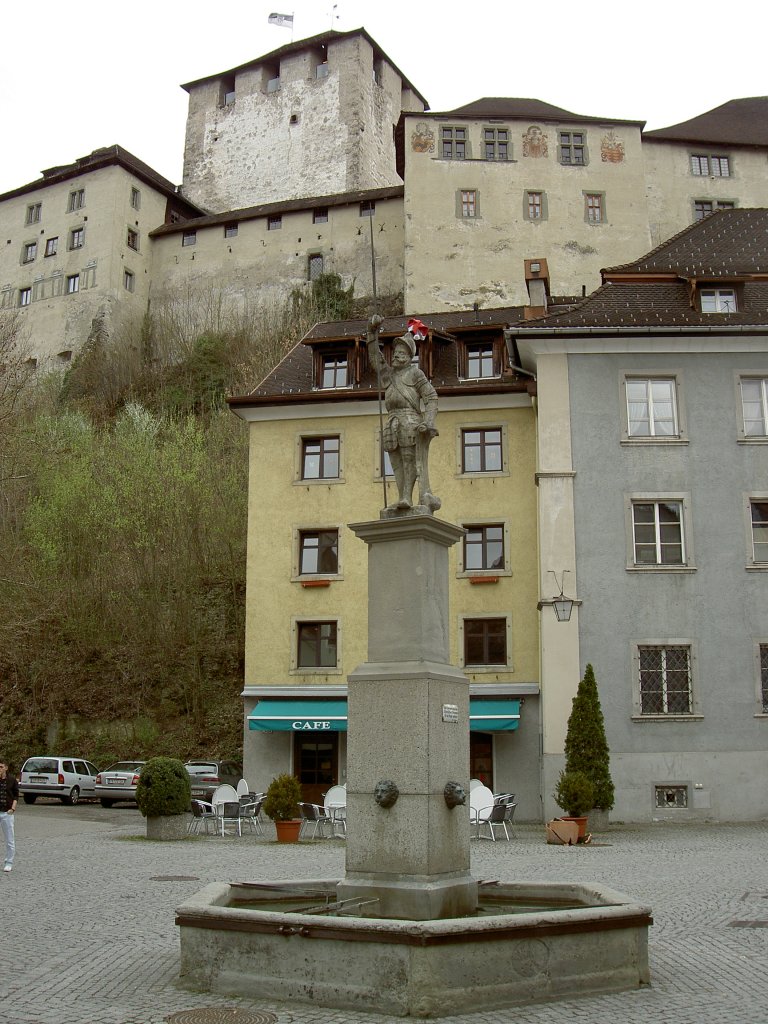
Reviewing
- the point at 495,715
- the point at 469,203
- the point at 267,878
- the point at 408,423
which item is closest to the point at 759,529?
the point at 495,715

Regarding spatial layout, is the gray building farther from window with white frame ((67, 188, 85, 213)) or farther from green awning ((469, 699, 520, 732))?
window with white frame ((67, 188, 85, 213))

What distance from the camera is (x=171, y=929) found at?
33.1 feet

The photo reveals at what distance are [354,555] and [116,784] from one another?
29.9ft

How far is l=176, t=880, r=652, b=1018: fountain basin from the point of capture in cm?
695

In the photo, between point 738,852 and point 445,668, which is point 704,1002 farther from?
point 738,852

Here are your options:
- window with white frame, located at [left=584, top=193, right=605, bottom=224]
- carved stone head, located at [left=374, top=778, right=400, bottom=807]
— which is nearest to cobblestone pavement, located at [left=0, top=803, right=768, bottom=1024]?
carved stone head, located at [left=374, top=778, right=400, bottom=807]

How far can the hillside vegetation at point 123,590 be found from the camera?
3462 centimetres

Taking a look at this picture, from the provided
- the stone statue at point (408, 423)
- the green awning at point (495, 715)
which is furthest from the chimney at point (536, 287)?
the stone statue at point (408, 423)

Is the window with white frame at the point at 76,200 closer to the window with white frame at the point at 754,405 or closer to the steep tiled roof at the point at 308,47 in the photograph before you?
the steep tiled roof at the point at 308,47

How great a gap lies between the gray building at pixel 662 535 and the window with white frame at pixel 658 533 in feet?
0.10

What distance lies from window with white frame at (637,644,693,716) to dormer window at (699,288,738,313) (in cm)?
848

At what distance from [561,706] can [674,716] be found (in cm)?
238

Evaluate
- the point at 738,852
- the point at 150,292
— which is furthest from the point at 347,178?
the point at 738,852

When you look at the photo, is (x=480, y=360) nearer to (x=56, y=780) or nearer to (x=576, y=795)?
(x=576, y=795)
